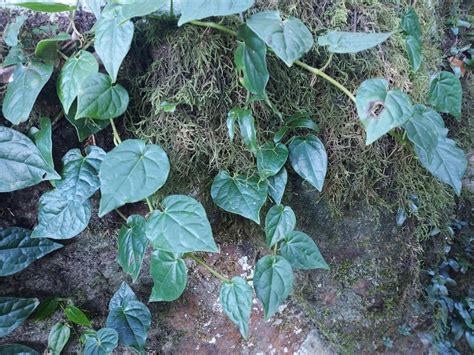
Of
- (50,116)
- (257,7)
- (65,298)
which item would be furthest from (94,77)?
(65,298)

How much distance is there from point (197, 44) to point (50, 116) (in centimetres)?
38

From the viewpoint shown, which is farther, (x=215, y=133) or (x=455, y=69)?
(x=455, y=69)

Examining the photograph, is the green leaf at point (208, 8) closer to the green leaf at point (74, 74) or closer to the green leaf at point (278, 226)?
the green leaf at point (74, 74)

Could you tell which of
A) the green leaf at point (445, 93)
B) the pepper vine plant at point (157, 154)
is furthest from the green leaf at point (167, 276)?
the green leaf at point (445, 93)

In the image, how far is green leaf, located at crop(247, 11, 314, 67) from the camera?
2.33 ft

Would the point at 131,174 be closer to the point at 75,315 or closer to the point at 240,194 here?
the point at 240,194

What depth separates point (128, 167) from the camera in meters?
0.74

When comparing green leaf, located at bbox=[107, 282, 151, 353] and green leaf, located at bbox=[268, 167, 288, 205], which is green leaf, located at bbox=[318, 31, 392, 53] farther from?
green leaf, located at bbox=[107, 282, 151, 353]

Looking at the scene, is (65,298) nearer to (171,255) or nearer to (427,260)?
(171,255)

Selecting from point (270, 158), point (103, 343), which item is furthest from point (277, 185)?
point (103, 343)

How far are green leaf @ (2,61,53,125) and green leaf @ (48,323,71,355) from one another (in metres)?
0.49

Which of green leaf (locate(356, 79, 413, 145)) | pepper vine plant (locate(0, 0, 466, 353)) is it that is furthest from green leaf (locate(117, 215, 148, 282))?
green leaf (locate(356, 79, 413, 145))

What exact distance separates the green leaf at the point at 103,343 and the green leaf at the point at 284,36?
70 cm

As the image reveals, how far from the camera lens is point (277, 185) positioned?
34.2 inches
